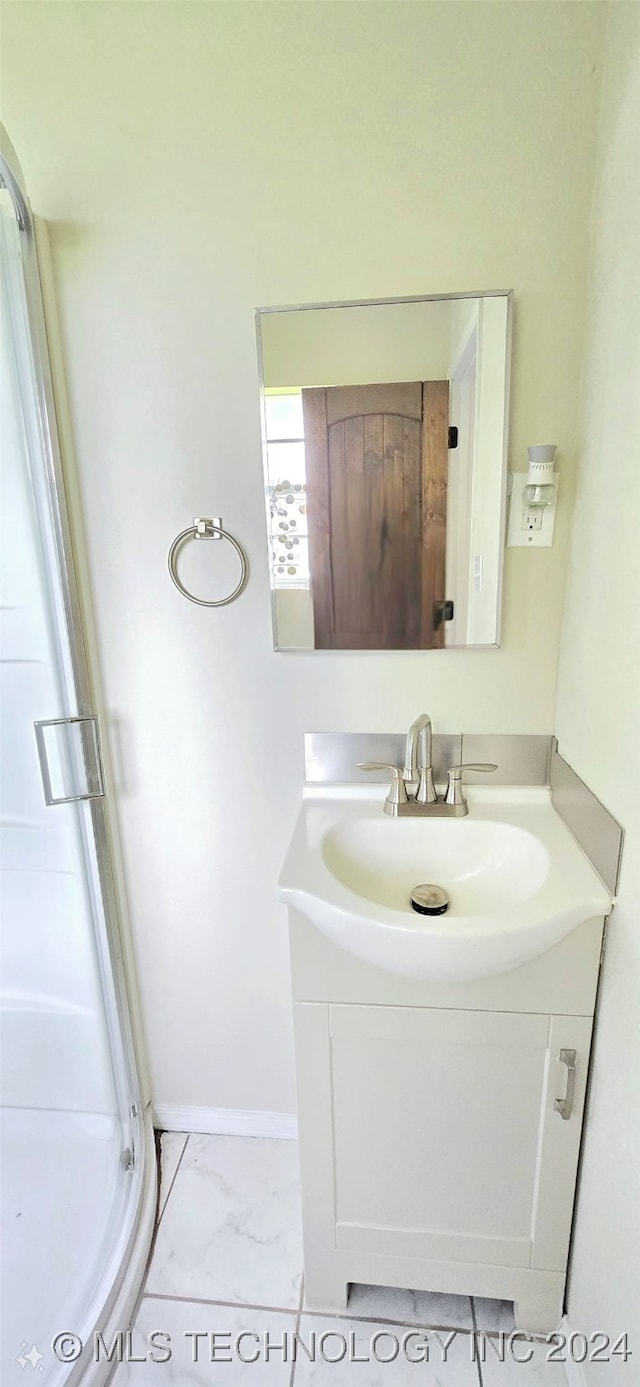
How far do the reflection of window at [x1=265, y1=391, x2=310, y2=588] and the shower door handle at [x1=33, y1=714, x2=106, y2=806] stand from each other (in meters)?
0.51

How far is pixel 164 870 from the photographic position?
1438 mm

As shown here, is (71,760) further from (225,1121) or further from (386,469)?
(225,1121)

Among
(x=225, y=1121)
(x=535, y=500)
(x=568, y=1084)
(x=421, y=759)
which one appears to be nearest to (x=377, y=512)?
(x=535, y=500)

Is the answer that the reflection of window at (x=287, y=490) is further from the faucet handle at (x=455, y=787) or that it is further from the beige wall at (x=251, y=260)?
the faucet handle at (x=455, y=787)

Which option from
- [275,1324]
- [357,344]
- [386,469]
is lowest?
[275,1324]

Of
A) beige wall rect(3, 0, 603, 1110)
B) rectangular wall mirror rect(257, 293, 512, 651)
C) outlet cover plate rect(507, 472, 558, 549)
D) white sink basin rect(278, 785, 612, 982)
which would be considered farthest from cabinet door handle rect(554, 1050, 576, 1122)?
outlet cover plate rect(507, 472, 558, 549)

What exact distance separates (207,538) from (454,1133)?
3.94 ft

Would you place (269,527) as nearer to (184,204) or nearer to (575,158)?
(184,204)

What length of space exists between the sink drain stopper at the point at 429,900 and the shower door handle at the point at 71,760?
0.71m

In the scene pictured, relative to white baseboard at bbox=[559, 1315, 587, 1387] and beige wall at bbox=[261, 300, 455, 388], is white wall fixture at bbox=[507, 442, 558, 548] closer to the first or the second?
beige wall at bbox=[261, 300, 455, 388]

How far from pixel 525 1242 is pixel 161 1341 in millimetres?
721

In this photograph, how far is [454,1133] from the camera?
108cm

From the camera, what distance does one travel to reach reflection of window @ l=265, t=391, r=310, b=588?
3.88 ft

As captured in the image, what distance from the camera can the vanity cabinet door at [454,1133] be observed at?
3.38 feet
